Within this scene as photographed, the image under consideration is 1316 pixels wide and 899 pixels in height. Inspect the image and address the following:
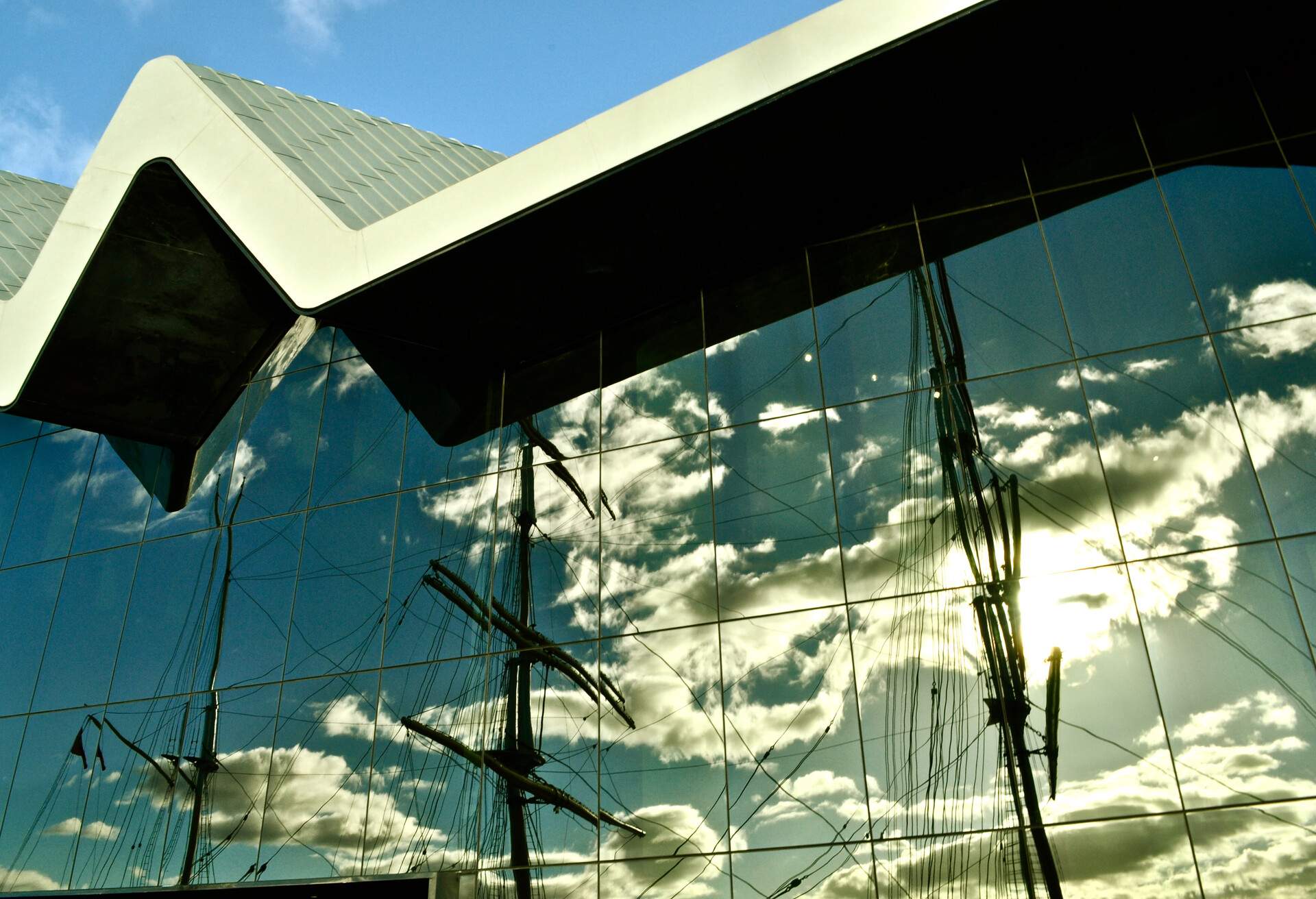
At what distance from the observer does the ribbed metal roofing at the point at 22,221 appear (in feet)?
57.8

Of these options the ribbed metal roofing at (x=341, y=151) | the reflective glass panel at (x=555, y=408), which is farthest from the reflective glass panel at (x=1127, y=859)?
the ribbed metal roofing at (x=341, y=151)

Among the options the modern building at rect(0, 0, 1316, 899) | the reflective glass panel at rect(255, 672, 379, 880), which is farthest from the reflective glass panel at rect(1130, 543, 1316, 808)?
the reflective glass panel at rect(255, 672, 379, 880)

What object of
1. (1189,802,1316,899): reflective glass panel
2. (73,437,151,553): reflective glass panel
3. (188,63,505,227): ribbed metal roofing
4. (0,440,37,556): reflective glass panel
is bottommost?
(1189,802,1316,899): reflective glass panel

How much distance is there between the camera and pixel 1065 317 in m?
11.5

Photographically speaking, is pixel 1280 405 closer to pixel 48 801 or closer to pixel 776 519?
pixel 776 519

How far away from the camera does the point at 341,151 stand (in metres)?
15.4

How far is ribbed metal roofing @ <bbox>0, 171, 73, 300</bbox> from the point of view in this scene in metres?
17.6

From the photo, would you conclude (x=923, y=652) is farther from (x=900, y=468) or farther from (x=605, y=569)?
(x=605, y=569)

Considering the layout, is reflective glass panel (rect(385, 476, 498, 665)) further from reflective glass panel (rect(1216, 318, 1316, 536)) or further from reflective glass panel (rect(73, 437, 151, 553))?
reflective glass panel (rect(1216, 318, 1316, 536))

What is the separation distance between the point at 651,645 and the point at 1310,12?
33.7 feet

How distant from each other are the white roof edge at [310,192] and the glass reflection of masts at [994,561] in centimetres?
295

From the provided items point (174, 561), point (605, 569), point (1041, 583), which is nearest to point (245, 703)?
point (174, 561)

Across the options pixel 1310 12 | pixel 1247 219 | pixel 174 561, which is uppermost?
pixel 1310 12

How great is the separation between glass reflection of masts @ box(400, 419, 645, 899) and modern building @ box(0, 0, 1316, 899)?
49 millimetres
